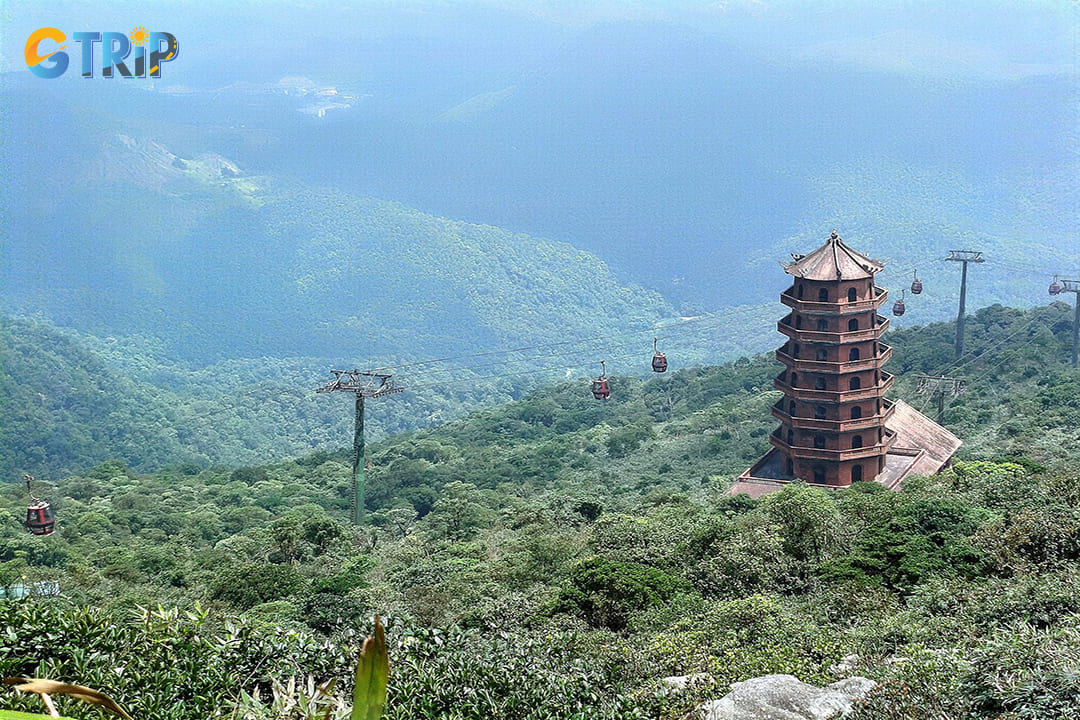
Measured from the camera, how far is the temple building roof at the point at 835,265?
Result: 114ft

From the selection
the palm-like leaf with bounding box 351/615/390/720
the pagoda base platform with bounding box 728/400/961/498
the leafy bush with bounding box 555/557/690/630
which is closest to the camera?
the palm-like leaf with bounding box 351/615/390/720

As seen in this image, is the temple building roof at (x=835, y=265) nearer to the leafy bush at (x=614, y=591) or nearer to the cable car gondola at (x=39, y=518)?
the leafy bush at (x=614, y=591)

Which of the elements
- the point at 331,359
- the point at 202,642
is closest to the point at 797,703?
the point at 202,642

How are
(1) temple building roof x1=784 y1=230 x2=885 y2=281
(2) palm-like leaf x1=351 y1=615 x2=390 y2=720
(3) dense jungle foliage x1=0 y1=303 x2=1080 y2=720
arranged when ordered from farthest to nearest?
(1) temple building roof x1=784 y1=230 x2=885 y2=281 < (3) dense jungle foliage x1=0 y1=303 x2=1080 y2=720 < (2) palm-like leaf x1=351 y1=615 x2=390 y2=720

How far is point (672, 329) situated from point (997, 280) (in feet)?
147

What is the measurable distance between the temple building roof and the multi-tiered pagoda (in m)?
0.03

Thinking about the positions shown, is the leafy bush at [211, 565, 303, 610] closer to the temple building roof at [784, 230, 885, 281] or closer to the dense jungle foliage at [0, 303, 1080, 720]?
the dense jungle foliage at [0, 303, 1080, 720]

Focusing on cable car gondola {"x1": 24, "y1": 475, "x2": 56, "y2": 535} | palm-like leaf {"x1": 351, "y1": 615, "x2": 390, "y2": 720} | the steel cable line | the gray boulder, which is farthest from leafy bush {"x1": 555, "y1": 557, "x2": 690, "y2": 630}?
the steel cable line

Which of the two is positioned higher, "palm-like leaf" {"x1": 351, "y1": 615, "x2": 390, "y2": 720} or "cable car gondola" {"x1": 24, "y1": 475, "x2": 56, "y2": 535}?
"palm-like leaf" {"x1": 351, "y1": 615, "x2": 390, "y2": 720}

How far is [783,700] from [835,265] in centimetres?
2627

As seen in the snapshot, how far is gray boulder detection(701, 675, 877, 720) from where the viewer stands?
1009 cm

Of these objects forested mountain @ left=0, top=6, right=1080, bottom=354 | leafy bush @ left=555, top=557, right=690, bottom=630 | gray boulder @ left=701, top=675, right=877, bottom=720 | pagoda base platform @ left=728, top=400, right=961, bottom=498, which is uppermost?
forested mountain @ left=0, top=6, right=1080, bottom=354

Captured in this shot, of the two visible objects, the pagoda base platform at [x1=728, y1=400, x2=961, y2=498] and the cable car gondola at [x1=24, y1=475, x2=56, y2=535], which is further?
the pagoda base platform at [x1=728, y1=400, x2=961, y2=498]

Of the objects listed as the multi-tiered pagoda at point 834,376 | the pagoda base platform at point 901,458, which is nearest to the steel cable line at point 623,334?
the pagoda base platform at point 901,458
